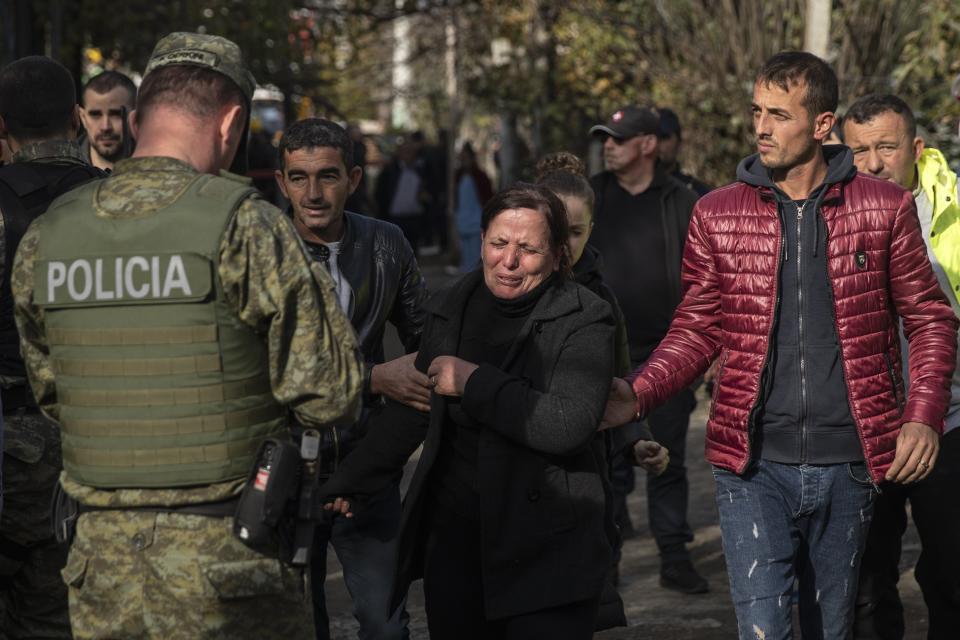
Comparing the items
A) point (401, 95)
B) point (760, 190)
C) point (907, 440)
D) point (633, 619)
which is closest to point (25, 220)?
point (760, 190)

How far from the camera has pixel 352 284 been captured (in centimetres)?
464

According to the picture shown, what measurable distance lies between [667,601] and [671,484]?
24.2 inches

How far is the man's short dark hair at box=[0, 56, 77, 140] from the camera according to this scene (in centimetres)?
480

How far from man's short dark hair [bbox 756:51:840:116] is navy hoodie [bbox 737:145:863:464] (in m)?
0.20

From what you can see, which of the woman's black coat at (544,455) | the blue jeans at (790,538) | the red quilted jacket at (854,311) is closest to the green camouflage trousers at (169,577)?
the woman's black coat at (544,455)

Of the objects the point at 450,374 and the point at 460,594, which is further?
the point at 460,594

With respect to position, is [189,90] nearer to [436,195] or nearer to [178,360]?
[178,360]

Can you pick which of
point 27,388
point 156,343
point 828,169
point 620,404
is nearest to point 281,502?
point 156,343

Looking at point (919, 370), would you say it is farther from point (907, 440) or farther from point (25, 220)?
point (25, 220)

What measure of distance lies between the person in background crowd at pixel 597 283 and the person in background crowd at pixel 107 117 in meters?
1.90

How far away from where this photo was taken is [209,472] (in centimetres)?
313

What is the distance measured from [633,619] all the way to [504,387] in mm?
Result: 2808

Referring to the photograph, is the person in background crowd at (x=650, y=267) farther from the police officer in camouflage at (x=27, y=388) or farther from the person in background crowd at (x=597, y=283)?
the police officer in camouflage at (x=27, y=388)

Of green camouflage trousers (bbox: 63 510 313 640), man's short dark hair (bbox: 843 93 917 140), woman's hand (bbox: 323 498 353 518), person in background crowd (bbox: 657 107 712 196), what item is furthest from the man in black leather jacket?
person in background crowd (bbox: 657 107 712 196)
